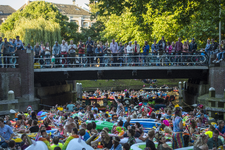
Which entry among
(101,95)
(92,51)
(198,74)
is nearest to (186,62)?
(198,74)

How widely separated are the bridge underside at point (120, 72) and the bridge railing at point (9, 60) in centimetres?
162

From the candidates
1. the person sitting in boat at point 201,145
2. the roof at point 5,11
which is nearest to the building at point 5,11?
the roof at point 5,11

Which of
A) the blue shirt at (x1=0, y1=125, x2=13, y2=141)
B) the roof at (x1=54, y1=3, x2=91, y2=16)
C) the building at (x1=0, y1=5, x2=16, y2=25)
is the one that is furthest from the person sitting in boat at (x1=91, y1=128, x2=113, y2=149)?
the roof at (x1=54, y1=3, x2=91, y2=16)

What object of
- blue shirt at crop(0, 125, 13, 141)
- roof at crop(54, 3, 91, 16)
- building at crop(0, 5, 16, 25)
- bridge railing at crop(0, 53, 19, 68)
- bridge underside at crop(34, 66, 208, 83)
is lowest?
blue shirt at crop(0, 125, 13, 141)

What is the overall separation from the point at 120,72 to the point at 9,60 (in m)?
7.83

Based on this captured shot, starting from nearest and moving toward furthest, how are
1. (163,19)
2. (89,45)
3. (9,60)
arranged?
(9,60)
(89,45)
(163,19)

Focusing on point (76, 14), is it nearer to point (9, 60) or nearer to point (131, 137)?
point (9, 60)

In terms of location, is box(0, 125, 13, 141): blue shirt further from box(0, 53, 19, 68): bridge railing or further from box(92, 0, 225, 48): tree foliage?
box(0, 53, 19, 68): bridge railing

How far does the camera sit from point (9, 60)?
18219 millimetres

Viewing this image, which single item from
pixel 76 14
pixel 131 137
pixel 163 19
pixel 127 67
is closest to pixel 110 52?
pixel 127 67

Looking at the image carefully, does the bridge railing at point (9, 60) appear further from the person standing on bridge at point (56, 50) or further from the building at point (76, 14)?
the building at point (76, 14)

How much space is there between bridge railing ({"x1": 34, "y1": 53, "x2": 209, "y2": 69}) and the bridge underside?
0.42m

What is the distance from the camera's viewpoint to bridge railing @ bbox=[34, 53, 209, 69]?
19.9 metres

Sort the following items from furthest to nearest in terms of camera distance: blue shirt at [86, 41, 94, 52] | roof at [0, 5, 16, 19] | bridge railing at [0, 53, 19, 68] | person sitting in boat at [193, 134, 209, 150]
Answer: roof at [0, 5, 16, 19], blue shirt at [86, 41, 94, 52], bridge railing at [0, 53, 19, 68], person sitting in boat at [193, 134, 209, 150]
